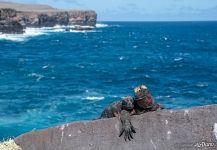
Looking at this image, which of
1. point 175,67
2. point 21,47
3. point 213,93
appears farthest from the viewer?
point 21,47

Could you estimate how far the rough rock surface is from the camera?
10.6m

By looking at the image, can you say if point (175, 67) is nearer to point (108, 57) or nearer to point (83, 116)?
point (108, 57)

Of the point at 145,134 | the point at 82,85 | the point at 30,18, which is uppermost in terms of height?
the point at 145,134

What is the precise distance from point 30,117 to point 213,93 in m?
18.2

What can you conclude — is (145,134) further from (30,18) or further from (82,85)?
(30,18)

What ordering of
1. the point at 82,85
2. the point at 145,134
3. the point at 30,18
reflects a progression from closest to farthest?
the point at 145,134 → the point at 82,85 → the point at 30,18

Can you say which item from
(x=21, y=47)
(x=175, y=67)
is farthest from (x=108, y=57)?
(x=21, y=47)

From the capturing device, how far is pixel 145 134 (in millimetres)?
10688

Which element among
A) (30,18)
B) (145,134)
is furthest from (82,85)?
(30,18)

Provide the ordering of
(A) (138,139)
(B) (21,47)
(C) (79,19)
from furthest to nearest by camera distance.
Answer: (C) (79,19) → (B) (21,47) → (A) (138,139)

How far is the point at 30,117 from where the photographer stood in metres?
31.8

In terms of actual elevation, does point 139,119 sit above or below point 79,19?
above

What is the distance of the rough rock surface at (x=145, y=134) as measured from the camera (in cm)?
1059

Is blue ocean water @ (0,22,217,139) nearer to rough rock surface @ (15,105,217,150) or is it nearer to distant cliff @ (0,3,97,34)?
rough rock surface @ (15,105,217,150)
